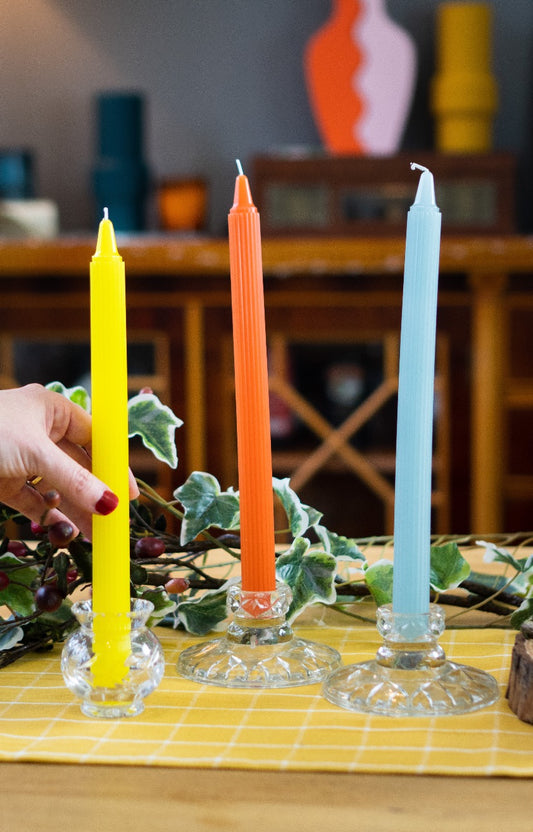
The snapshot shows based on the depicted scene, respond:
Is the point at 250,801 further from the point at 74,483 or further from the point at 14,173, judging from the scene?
the point at 14,173

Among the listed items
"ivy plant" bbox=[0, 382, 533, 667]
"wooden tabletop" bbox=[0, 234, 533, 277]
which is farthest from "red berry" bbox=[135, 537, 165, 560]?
"wooden tabletop" bbox=[0, 234, 533, 277]

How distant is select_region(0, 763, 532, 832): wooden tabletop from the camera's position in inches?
12.8

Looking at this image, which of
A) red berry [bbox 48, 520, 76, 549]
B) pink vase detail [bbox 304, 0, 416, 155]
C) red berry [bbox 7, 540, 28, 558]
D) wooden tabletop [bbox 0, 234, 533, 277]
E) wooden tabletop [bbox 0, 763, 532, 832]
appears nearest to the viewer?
wooden tabletop [bbox 0, 763, 532, 832]

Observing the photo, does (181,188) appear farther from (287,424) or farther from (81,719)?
(81,719)

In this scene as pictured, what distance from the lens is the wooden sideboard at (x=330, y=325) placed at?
197cm

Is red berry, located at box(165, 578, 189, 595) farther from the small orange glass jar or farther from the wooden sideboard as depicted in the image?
the small orange glass jar

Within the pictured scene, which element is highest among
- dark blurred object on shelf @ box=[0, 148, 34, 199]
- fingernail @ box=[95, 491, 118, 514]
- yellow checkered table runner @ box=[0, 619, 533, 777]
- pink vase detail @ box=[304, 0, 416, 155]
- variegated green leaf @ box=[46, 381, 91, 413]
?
pink vase detail @ box=[304, 0, 416, 155]

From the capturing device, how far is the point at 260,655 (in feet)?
1.53

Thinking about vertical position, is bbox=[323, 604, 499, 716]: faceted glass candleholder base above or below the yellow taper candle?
below

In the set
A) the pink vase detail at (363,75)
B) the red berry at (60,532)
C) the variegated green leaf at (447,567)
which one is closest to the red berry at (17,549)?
the red berry at (60,532)

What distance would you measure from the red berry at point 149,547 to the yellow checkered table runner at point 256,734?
6cm

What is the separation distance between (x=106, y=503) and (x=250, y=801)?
12 centimetres

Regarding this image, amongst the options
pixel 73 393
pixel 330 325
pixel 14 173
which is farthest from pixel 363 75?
pixel 73 393

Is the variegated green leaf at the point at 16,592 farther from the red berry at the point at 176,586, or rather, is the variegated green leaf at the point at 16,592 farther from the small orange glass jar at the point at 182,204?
the small orange glass jar at the point at 182,204
